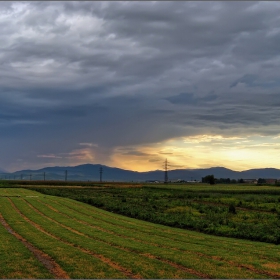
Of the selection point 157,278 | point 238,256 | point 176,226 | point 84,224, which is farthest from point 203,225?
point 157,278

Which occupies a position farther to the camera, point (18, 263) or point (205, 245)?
point (205, 245)

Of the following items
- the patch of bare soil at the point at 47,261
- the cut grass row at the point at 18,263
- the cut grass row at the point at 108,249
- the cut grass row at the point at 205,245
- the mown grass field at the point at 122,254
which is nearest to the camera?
the cut grass row at the point at 18,263

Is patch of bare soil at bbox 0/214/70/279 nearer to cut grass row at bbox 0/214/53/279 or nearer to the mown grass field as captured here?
the mown grass field

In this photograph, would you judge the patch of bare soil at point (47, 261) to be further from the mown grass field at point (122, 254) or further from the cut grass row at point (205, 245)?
the cut grass row at point (205, 245)

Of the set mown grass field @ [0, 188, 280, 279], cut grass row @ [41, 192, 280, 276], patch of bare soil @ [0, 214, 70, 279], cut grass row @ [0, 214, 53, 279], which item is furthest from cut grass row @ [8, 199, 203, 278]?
cut grass row @ [0, 214, 53, 279]

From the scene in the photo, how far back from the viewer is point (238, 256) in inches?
698

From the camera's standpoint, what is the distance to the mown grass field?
13984 mm

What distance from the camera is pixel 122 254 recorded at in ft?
56.3

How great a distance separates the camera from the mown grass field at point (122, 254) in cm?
1398

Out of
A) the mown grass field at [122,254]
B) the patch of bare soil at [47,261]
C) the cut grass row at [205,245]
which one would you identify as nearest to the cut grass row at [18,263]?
the mown grass field at [122,254]

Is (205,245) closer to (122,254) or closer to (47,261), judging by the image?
(122,254)

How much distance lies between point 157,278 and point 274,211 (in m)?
34.4

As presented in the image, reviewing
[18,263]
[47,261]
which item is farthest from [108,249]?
[18,263]

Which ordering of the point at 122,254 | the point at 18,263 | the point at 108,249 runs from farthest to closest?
the point at 108,249, the point at 122,254, the point at 18,263
